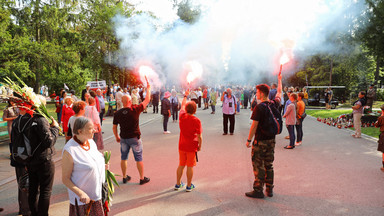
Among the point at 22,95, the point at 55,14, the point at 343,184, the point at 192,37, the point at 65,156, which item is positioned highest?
the point at 55,14

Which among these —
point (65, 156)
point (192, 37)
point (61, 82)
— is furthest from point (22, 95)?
point (61, 82)

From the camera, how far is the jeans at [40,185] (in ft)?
11.4

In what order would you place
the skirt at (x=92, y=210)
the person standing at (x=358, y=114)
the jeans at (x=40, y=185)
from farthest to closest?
the person standing at (x=358, y=114)
the jeans at (x=40, y=185)
the skirt at (x=92, y=210)

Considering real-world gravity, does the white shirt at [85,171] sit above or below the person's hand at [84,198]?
above

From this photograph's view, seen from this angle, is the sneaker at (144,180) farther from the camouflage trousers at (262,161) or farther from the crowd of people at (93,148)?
the camouflage trousers at (262,161)

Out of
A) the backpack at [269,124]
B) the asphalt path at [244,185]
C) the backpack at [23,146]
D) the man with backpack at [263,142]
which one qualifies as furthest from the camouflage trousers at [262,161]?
the backpack at [23,146]

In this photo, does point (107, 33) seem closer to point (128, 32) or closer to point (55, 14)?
point (128, 32)

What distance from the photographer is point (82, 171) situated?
104 inches

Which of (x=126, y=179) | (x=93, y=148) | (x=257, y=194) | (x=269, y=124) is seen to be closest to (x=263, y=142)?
(x=269, y=124)

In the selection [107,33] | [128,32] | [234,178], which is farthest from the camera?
[107,33]

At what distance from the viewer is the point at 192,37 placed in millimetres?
15672

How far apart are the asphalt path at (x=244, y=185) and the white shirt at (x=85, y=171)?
166 cm

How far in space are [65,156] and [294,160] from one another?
19.7 feet

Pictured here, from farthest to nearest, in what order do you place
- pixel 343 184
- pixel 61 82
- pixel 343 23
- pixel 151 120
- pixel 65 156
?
pixel 61 82, pixel 151 120, pixel 343 23, pixel 343 184, pixel 65 156
